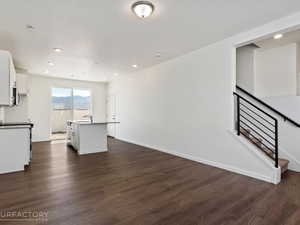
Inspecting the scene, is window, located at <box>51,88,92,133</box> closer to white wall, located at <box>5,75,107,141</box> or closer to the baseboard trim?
white wall, located at <box>5,75,107,141</box>

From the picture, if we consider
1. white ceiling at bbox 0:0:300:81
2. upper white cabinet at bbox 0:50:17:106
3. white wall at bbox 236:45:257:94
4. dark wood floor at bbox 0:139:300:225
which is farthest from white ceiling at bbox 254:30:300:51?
upper white cabinet at bbox 0:50:17:106

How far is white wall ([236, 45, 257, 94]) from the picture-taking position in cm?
440

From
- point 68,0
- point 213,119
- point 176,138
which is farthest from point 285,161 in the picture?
point 68,0

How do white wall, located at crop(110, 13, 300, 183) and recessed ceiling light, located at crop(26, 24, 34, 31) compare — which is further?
white wall, located at crop(110, 13, 300, 183)

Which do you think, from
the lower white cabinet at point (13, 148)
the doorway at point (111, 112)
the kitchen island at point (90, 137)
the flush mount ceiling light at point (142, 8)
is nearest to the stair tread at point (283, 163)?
the flush mount ceiling light at point (142, 8)

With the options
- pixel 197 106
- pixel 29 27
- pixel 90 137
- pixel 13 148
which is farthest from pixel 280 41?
pixel 13 148

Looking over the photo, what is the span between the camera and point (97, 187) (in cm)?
266

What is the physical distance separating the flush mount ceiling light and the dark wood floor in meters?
2.67

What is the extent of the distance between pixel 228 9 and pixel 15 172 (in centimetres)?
483

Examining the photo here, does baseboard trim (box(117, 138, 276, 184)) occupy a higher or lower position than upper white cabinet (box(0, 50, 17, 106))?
lower

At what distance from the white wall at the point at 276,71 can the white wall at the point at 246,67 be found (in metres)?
0.12

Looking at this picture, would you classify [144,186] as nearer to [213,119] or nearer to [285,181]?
[213,119]

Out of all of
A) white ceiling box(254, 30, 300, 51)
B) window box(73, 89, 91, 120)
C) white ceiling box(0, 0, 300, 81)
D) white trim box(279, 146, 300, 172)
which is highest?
white ceiling box(254, 30, 300, 51)

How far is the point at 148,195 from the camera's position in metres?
2.40
